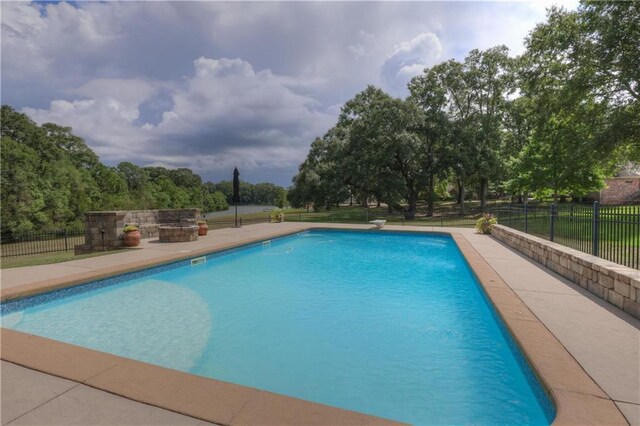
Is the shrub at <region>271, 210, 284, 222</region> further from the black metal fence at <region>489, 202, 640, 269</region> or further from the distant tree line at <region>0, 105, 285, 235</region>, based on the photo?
the distant tree line at <region>0, 105, 285, 235</region>

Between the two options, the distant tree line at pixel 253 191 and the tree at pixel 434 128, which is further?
the distant tree line at pixel 253 191

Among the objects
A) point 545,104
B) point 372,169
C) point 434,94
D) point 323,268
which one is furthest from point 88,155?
point 545,104

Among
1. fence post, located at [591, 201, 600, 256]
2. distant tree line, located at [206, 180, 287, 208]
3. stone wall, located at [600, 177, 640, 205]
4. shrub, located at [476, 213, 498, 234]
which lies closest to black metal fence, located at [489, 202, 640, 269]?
fence post, located at [591, 201, 600, 256]

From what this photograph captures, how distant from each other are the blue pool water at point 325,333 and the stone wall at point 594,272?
5.52ft

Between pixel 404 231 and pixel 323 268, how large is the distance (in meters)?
7.35

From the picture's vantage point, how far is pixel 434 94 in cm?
2595

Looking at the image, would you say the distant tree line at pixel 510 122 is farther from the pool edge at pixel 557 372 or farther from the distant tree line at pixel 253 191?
the distant tree line at pixel 253 191

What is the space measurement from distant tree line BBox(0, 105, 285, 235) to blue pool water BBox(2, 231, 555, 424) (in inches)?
1137

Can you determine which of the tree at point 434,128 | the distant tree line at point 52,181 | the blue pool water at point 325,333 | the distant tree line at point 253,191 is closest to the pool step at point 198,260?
the blue pool water at point 325,333

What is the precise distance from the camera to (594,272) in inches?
205

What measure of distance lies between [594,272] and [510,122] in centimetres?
3270

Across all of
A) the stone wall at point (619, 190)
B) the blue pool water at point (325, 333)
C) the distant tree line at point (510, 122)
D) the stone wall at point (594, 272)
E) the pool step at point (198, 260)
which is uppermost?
the distant tree line at point (510, 122)

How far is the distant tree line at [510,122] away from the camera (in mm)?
15430

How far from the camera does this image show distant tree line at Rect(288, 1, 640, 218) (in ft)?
50.6
